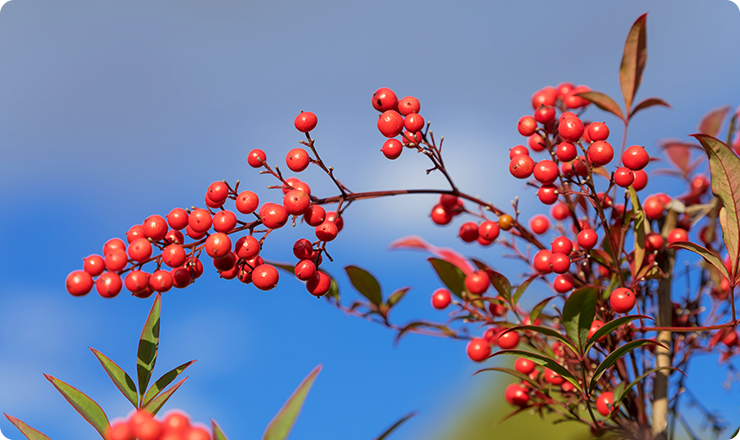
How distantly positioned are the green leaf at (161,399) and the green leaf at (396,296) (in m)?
0.65

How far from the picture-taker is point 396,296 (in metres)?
1.35

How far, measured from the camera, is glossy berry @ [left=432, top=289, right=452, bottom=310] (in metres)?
1.24

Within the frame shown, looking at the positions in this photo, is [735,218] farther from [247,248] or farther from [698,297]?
[247,248]

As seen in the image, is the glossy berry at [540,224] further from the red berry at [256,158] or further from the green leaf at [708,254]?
the red berry at [256,158]

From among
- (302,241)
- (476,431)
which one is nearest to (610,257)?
(302,241)

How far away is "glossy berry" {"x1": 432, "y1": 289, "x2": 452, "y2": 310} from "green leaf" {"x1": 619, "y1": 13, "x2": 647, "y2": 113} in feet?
1.90

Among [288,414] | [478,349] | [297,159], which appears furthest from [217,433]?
[478,349]

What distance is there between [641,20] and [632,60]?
0.09m

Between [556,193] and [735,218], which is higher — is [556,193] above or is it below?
above

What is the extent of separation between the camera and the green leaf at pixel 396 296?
4.40 ft

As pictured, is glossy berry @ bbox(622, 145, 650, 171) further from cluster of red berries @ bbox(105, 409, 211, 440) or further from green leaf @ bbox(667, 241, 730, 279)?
cluster of red berries @ bbox(105, 409, 211, 440)

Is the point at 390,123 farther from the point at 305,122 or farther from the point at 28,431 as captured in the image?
the point at 28,431

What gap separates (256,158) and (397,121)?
24 cm

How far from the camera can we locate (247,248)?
2.65ft
